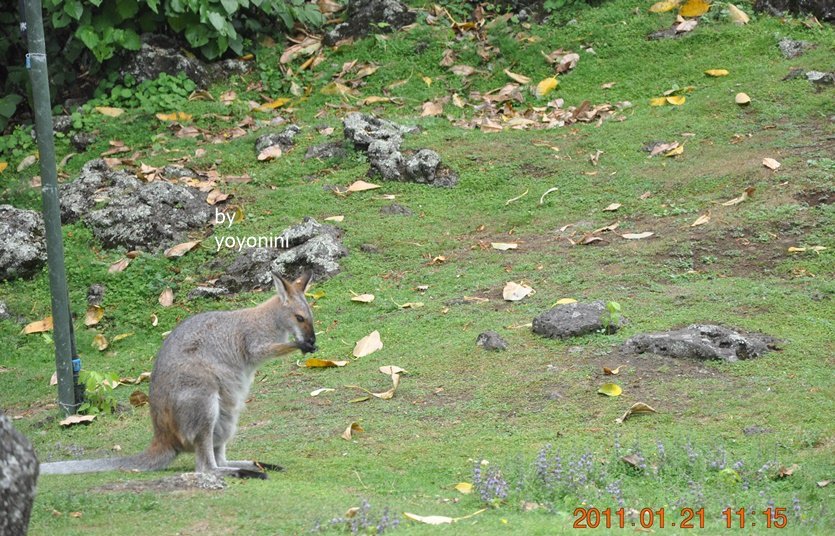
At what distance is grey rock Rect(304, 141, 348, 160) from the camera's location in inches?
445

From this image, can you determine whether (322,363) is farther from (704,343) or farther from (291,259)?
(704,343)

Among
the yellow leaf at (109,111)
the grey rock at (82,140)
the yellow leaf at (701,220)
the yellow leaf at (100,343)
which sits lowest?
the yellow leaf at (100,343)

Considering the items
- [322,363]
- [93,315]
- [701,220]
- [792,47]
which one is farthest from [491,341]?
[792,47]

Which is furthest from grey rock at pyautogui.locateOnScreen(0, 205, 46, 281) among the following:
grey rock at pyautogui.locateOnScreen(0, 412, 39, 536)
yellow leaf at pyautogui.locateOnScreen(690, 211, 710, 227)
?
grey rock at pyautogui.locateOnScreen(0, 412, 39, 536)

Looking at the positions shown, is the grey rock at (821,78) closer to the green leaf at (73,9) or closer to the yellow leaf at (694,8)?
the yellow leaf at (694,8)

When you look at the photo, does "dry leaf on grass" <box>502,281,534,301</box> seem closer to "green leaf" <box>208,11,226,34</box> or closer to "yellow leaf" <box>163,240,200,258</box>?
"yellow leaf" <box>163,240,200,258</box>

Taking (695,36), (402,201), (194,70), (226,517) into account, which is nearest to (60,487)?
(226,517)

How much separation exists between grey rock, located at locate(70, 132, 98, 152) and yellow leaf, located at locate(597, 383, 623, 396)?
7406mm

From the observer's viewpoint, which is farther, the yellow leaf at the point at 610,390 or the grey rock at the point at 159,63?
the grey rock at the point at 159,63

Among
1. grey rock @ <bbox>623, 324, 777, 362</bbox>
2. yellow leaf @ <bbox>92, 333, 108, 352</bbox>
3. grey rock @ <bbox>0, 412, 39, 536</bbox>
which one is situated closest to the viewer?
grey rock @ <bbox>0, 412, 39, 536</bbox>

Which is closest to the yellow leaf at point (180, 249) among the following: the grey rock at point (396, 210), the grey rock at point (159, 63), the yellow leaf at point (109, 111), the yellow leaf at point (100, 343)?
the yellow leaf at point (100, 343)

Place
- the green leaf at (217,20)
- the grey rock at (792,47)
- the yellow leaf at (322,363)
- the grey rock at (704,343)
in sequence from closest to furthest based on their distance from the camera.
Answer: the grey rock at (704,343), the yellow leaf at (322,363), the grey rock at (792,47), the green leaf at (217,20)

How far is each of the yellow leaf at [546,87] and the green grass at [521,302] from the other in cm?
22

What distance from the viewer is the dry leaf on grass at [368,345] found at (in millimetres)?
8219
